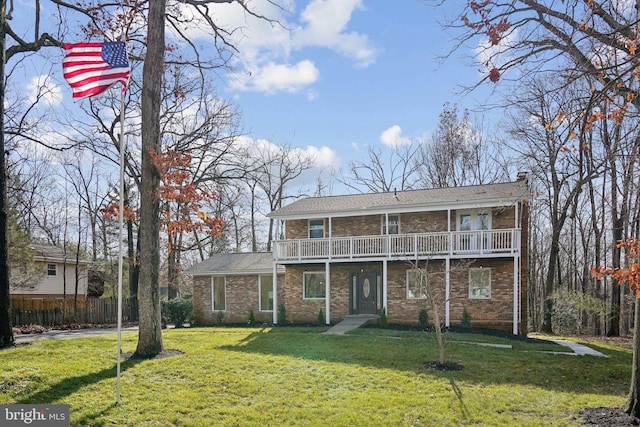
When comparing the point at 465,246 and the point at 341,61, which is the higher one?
the point at 341,61

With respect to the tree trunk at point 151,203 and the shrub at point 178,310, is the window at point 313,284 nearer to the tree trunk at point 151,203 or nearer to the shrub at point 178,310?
the shrub at point 178,310

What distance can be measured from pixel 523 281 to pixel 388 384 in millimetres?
11977

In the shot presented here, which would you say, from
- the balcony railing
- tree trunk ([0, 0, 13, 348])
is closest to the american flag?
tree trunk ([0, 0, 13, 348])

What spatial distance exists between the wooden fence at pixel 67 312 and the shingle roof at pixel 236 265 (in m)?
5.33

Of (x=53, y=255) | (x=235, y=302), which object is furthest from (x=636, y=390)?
(x=53, y=255)

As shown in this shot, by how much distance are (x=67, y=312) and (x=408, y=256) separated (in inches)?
651

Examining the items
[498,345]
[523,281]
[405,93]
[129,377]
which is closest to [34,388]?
[129,377]

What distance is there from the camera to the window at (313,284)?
2120 centimetres

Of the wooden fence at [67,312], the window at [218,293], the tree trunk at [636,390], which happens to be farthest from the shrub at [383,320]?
the wooden fence at [67,312]

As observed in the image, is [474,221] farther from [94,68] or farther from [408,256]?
[94,68]

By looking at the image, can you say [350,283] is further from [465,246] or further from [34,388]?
[34,388]

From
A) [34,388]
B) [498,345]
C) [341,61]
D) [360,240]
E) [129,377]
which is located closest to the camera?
[34,388]

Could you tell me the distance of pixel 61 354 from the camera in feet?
32.6

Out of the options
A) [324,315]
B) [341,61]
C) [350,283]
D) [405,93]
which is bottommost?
[324,315]
